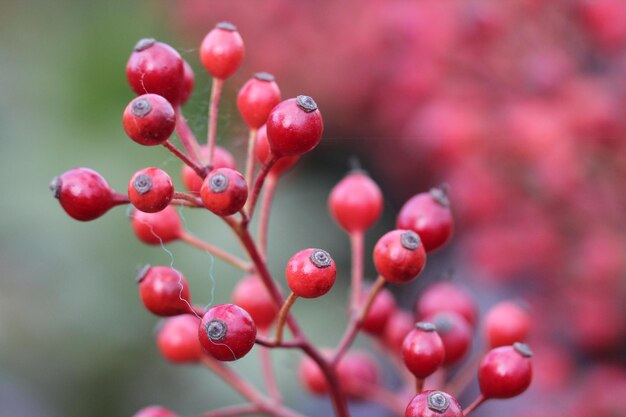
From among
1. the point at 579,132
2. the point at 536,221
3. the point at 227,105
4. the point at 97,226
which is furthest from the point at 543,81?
the point at 97,226

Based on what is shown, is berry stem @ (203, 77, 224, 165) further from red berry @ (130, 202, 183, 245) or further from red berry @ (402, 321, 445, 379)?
red berry @ (402, 321, 445, 379)

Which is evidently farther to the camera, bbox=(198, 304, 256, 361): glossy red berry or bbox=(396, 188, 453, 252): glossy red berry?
bbox=(396, 188, 453, 252): glossy red berry

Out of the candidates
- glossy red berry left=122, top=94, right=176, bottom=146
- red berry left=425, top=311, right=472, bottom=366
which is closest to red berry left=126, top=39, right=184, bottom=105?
glossy red berry left=122, top=94, right=176, bottom=146

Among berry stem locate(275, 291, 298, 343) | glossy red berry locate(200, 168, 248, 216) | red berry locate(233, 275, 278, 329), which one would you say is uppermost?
glossy red berry locate(200, 168, 248, 216)

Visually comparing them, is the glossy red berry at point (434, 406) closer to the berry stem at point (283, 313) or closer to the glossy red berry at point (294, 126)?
the berry stem at point (283, 313)

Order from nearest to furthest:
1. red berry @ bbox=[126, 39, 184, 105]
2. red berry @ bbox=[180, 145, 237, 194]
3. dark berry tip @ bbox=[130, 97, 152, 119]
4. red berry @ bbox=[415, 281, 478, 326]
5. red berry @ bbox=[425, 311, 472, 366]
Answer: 1. dark berry tip @ bbox=[130, 97, 152, 119]
2. red berry @ bbox=[126, 39, 184, 105]
3. red berry @ bbox=[180, 145, 237, 194]
4. red berry @ bbox=[425, 311, 472, 366]
5. red berry @ bbox=[415, 281, 478, 326]

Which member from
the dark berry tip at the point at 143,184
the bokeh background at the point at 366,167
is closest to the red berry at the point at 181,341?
the bokeh background at the point at 366,167

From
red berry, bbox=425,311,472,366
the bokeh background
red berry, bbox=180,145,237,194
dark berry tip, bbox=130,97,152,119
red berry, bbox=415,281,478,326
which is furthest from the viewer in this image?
the bokeh background
